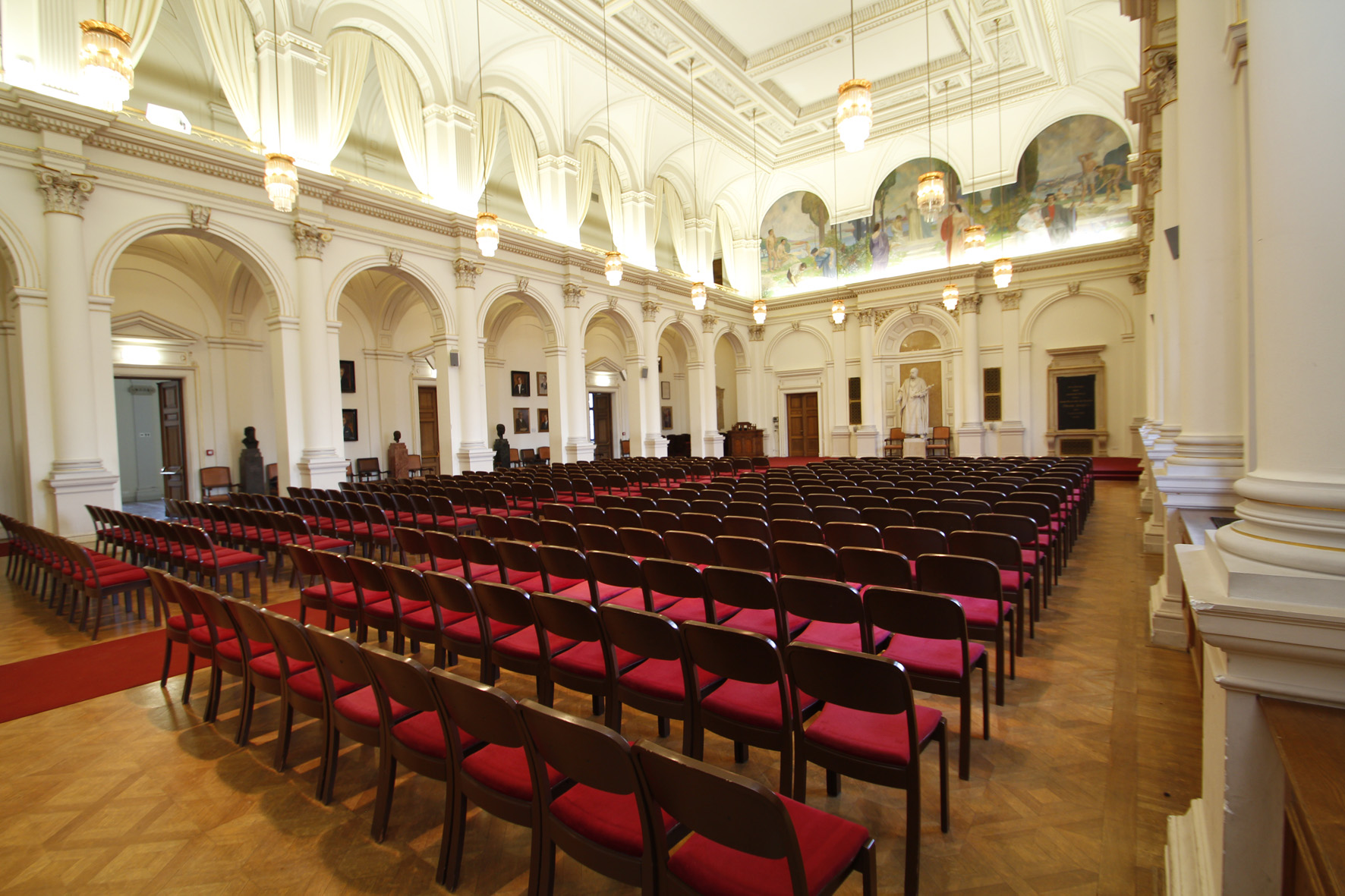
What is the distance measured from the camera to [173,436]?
1273 centimetres

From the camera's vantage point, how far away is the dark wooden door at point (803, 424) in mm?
Answer: 21703

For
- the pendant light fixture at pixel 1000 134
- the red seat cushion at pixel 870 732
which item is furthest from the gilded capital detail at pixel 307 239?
the pendant light fixture at pixel 1000 134

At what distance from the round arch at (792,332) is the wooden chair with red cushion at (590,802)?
20.3 metres

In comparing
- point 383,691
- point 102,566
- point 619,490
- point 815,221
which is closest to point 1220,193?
point 383,691

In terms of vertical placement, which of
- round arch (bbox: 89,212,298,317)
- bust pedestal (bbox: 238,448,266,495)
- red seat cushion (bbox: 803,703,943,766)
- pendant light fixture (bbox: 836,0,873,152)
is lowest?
red seat cushion (bbox: 803,703,943,766)

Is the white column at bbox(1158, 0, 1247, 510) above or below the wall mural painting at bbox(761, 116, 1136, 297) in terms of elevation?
below

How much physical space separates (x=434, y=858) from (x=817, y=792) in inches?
59.1

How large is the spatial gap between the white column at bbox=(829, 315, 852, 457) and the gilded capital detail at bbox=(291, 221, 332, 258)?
15.2 meters

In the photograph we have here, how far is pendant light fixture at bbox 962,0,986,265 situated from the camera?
44.8ft

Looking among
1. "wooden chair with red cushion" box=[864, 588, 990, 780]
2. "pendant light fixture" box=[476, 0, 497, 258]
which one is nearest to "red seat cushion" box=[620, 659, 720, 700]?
"wooden chair with red cushion" box=[864, 588, 990, 780]

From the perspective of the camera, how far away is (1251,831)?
4.46 ft

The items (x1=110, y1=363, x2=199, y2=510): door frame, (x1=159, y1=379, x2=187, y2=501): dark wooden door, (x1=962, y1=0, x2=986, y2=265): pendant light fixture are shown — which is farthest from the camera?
(x1=962, y1=0, x2=986, y2=265): pendant light fixture

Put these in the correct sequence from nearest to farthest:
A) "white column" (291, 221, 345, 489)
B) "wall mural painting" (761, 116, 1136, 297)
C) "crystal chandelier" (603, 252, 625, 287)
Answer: "white column" (291, 221, 345, 489) < "crystal chandelier" (603, 252, 625, 287) < "wall mural painting" (761, 116, 1136, 297)

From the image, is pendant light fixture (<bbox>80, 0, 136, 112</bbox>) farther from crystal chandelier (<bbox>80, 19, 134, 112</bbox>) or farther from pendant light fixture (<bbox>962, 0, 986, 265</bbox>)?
pendant light fixture (<bbox>962, 0, 986, 265</bbox>)
